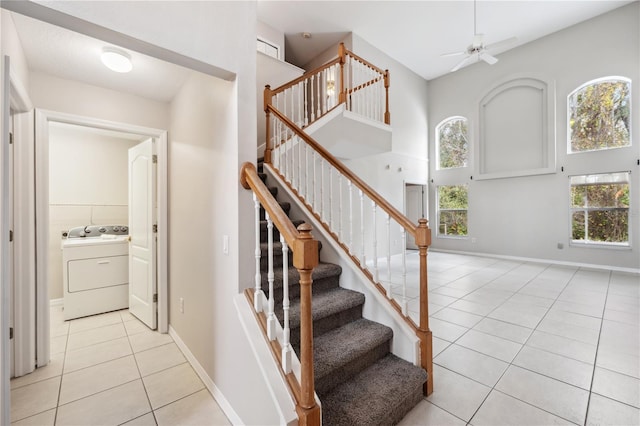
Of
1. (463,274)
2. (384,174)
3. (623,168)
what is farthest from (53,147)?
(623,168)

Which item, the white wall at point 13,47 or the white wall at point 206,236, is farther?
the white wall at point 206,236

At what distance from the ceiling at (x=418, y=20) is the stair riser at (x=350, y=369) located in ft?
18.5

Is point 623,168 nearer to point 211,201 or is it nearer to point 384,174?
point 384,174

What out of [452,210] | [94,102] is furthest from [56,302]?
[452,210]

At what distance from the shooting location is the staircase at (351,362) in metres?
1.51

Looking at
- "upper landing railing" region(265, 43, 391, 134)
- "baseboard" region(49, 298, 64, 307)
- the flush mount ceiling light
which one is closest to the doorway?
"upper landing railing" region(265, 43, 391, 134)

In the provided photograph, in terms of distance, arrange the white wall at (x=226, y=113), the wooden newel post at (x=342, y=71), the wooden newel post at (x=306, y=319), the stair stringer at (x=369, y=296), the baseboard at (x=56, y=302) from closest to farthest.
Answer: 1. the wooden newel post at (x=306, y=319)
2. the white wall at (x=226, y=113)
3. the stair stringer at (x=369, y=296)
4. the baseboard at (x=56, y=302)
5. the wooden newel post at (x=342, y=71)

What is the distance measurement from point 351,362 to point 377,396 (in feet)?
0.76

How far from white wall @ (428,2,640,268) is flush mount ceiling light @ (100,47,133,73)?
24.3 feet

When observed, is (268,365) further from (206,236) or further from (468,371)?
(468,371)

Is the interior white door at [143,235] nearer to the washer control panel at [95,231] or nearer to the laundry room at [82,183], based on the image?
the laundry room at [82,183]

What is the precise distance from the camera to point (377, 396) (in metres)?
1.58

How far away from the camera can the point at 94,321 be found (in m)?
3.26

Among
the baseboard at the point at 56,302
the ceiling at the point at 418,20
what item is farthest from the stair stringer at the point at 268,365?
the ceiling at the point at 418,20
